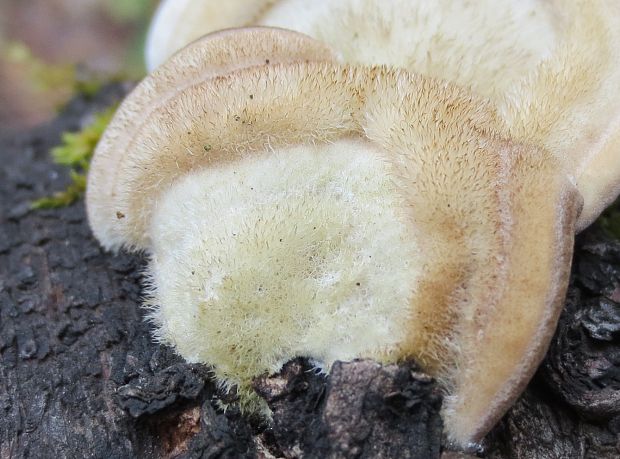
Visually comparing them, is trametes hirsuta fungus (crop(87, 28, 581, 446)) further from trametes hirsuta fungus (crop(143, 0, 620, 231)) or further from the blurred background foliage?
the blurred background foliage

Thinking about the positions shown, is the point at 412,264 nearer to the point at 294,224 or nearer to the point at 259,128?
the point at 294,224

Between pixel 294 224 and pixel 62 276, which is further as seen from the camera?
pixel 62 276

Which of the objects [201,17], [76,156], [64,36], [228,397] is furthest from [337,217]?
[64,36]

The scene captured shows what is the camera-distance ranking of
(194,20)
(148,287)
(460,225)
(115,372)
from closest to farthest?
→ 1. (460,225)
2. (115,372)
3. (148,287)
4. (194,20)

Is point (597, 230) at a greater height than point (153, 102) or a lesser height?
greater

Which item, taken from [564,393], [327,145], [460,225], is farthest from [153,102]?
[564,393]

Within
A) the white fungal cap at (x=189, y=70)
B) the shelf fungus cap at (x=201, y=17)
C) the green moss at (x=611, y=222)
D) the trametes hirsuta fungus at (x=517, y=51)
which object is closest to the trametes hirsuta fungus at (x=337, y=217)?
the white fungal cap at (x=189, y=70)

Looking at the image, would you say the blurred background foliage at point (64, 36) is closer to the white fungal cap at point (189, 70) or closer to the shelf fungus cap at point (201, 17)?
the shelf fungus cap at point (201, 17)
